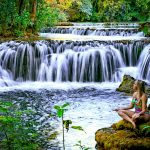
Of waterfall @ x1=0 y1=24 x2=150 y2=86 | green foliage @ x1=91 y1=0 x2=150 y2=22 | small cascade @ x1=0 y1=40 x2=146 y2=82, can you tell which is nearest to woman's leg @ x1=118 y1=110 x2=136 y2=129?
waterfall @ x1=0 y1=24 x2=150 y2=86

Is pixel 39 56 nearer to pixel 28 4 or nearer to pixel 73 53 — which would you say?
pixel 73 53

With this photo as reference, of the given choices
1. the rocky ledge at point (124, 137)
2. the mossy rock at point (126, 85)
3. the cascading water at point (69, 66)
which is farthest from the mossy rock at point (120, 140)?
the cascading water at point (69, 66)

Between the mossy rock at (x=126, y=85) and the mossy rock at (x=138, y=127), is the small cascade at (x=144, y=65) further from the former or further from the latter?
the mossy rock at (x=138, y=127)

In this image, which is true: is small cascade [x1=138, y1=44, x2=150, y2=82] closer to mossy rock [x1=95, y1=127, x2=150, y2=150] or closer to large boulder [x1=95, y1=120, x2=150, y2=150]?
large boulder [x1=95, y1=120, x2=150, y2=150]

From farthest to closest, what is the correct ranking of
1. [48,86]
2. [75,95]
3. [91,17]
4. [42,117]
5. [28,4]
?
1. [91,17]
2. [28,4]
3. [48,86]
4. [75,95]
5. [42,117]

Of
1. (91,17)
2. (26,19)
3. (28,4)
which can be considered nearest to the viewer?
(26,19)

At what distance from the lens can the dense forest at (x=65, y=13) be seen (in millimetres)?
23641

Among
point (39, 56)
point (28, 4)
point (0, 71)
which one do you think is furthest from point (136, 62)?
point (28, 4)

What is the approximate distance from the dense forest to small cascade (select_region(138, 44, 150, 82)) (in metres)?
7.12

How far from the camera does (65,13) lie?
40750 mm

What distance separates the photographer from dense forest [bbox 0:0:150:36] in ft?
77.6

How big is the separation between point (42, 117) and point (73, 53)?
25.9 feet

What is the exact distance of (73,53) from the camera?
19.3m

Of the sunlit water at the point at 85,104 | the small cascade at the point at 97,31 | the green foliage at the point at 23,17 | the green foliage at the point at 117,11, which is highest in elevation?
the green foliage at the point at 117,11
